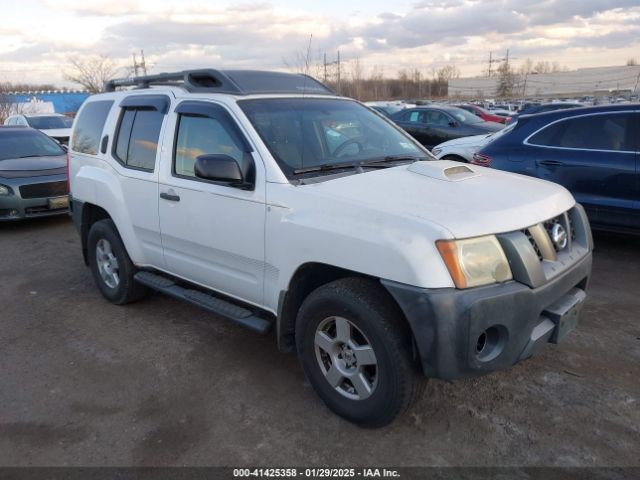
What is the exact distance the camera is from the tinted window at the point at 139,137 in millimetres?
4207

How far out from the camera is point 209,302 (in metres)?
3.82

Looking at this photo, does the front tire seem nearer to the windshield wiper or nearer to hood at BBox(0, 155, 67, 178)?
the windshield wiper

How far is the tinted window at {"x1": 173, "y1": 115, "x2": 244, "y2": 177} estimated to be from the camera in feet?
11.8

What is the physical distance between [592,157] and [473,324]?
13.6 feet

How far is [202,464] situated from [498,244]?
191 centimetres

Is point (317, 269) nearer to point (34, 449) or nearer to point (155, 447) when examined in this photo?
point (155, 447)

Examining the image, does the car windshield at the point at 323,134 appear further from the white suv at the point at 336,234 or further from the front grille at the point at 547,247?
the front grille at the point at 547,247

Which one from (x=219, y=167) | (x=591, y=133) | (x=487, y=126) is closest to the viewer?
(x=219, y=167)

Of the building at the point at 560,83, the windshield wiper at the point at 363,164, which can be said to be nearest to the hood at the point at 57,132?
the windshield wiper at the point at 363,164

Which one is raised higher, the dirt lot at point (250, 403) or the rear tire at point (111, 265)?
the rear tire at point (111, 265)

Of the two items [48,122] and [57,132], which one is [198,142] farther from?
[48,122]

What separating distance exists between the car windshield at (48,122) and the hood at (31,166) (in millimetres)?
7674

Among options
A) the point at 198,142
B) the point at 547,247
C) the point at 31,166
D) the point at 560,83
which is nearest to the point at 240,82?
the point at 198,142

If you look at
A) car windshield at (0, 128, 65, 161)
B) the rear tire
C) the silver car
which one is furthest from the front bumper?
car windshield at (0, 128, 65, 161)
